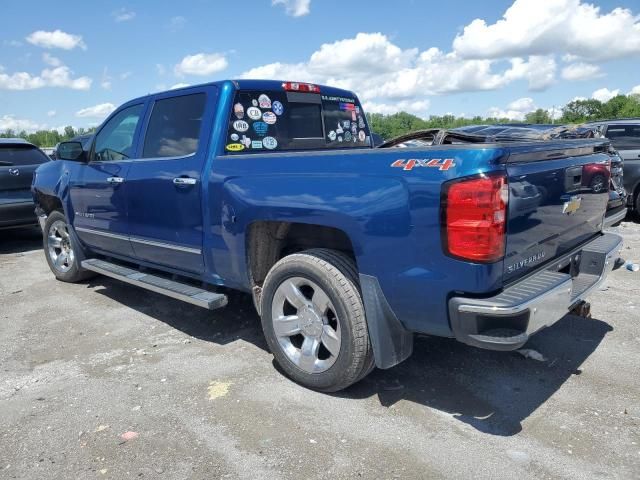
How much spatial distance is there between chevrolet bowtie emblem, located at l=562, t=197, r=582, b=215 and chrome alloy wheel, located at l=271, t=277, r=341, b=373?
58.7 inches

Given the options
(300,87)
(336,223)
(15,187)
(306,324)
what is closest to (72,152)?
(300,87)

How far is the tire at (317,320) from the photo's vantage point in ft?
9.86

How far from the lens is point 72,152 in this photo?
16.8 ft

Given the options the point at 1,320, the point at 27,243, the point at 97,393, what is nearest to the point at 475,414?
the point at 97,393

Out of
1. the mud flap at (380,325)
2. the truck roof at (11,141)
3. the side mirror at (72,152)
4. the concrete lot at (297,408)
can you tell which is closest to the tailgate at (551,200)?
the mud flap at (380,325)

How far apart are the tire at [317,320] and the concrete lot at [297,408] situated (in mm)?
186

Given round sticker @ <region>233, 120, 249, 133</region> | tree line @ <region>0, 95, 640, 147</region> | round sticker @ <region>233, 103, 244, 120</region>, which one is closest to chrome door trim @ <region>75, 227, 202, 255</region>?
round sticker @ <region>233, 120, 249, 133</region>

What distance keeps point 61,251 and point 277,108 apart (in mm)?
3634

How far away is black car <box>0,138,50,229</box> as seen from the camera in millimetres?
7863

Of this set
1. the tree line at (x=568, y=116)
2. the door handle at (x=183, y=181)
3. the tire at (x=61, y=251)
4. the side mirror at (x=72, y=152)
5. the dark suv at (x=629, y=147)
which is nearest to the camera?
the door handle at (x=183, y=181)

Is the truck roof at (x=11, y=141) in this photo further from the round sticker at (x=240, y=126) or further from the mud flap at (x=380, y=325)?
the mud flap at (x=380, y=325)

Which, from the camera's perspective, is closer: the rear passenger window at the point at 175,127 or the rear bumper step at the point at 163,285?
the rear bumper step at the point at 163,285

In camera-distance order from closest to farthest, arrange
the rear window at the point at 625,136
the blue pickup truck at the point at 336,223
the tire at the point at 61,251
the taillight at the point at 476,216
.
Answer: the taillight at the point at 476,216
the blue pickup truck at the point at 336,223
the tire at the point at 61,251
the rear window at the point at 625,136

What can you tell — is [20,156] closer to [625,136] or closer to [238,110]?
[238,110]
